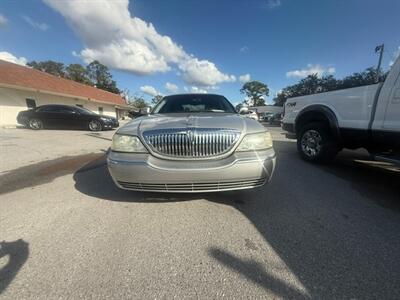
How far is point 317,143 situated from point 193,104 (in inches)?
115

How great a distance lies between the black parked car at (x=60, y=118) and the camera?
1125cm

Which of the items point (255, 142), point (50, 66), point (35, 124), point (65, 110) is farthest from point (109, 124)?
point (50, 66)

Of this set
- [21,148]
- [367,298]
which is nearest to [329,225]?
[367,298]

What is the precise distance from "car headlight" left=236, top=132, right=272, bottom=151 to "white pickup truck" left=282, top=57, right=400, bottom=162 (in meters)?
2.16

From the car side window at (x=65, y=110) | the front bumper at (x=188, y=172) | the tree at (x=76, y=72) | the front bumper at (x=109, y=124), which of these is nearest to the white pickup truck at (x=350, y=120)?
the front bumper at (x=188, y=172)

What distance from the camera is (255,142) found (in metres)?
2.38

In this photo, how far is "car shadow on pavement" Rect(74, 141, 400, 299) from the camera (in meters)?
1.50

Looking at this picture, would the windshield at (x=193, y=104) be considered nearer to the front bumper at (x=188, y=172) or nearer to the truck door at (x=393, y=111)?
the front bumper at (x=188, y=172)

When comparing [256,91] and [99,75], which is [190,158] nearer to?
[99,75]

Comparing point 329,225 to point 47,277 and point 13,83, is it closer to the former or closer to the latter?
point 47,277

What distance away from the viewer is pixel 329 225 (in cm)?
225

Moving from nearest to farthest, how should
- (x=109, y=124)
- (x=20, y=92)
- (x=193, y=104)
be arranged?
(x=193, y=104) < (x=109, y=124) < (x=20, y=92)

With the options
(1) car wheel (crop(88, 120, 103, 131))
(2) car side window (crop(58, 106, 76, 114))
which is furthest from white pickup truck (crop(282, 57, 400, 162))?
(2) car side window (crop(58, 106, 76, 114))

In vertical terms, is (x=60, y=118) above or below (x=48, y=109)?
below
